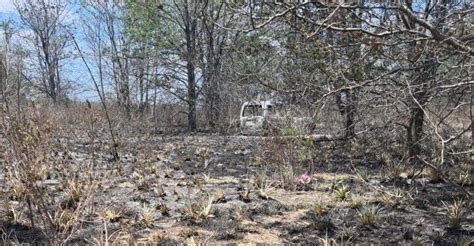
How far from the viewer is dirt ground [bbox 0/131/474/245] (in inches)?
193

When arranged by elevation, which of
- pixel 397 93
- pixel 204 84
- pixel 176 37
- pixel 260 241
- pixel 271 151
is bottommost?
pixel 260 241

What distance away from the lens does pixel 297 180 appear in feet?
24.8

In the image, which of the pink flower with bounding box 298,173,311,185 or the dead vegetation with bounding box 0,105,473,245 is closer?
the dead vegetation with bounding box 0,105,473,245

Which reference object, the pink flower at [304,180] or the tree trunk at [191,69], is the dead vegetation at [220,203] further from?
the tree trunk at [191,69]

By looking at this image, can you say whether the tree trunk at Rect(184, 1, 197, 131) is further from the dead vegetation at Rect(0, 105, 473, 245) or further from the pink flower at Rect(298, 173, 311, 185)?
the pink flower at Rect(298, 173, 311, 185)

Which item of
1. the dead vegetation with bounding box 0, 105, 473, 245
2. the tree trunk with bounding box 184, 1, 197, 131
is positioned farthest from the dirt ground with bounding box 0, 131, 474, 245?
the tree trunk with bounding box 184, 1, 197, 131

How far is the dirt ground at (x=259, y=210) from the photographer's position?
491cm

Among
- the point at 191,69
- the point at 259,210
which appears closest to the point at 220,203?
the point at 259,210

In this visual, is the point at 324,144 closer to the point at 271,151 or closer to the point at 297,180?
the point at 271,151

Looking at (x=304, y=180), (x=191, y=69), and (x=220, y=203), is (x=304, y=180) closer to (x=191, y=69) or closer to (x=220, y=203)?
(x=220, y=203)

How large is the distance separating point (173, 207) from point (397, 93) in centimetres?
305

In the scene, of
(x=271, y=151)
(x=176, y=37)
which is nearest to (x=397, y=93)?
(x=271, y=151)

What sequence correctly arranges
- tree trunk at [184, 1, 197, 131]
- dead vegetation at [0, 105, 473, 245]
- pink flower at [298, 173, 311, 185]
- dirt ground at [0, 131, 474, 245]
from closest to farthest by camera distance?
dead vegetation at [0, 105, 473, 245] → dirt ground at [0, 131, 474, 245] → pink flower at [298, 173, 311, 185] → tree trunk at [184, 1, 197, 131]

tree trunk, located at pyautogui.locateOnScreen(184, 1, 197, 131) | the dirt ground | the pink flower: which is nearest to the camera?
the dirt ground
